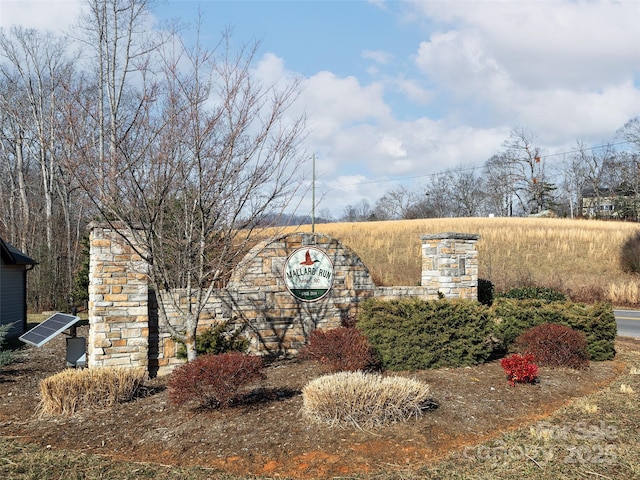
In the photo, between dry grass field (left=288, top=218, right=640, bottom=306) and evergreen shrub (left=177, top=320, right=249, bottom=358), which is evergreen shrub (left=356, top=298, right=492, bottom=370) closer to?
evergreen shrub (left=177, top=320, right=249, bottom=358)

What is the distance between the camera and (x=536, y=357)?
9.13 m

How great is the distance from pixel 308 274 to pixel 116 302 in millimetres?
3611

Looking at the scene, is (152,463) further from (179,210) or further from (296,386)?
(179,210)

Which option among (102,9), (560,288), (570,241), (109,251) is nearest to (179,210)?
(109,251)

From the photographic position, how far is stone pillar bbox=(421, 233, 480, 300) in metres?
11.4

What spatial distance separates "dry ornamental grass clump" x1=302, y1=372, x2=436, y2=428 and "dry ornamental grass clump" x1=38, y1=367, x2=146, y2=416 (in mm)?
2633

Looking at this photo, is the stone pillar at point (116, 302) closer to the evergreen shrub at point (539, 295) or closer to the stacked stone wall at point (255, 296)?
the stacked stone wall at point (255, 296)

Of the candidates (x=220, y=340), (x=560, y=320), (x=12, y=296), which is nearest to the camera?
(x=220, y=340)

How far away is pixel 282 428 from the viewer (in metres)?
5.90

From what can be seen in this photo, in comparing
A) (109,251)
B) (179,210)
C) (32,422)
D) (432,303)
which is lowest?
(32,422)

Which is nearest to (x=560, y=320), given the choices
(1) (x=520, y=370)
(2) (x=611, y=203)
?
(1) (x=520, y=370)

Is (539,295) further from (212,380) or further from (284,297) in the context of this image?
(212,380)

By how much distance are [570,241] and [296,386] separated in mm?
31603

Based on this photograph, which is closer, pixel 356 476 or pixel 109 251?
pixel 356 476
